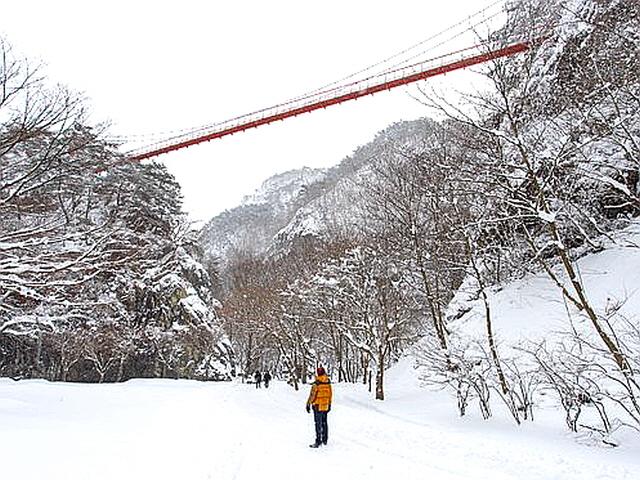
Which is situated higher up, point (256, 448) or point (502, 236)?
point (502, 236)

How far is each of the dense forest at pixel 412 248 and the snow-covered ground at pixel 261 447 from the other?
1.34 meters

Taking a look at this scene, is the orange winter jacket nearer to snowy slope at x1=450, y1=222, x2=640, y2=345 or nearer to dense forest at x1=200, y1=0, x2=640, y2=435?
dense forest at x1=200, y1=0, x2=640, y2=435

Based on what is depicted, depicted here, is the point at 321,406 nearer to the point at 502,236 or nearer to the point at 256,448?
the point at 256,448

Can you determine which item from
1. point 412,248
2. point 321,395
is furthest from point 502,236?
point 321,395

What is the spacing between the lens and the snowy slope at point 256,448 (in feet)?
24.4

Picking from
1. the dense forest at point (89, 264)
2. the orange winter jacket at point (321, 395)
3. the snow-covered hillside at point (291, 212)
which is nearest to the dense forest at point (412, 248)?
the dense forest at point (89, 264)

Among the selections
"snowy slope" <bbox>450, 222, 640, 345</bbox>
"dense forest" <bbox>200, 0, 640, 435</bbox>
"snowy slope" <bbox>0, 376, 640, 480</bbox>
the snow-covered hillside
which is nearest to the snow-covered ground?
"snowy slope" <bbox>0, 376, 640, 480</bbox>

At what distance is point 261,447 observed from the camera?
32.3ft

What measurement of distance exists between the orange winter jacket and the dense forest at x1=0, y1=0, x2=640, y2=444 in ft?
13.9

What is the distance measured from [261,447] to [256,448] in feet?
0.58

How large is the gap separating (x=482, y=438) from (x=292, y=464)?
18.0ft

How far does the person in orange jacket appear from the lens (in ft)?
34.2

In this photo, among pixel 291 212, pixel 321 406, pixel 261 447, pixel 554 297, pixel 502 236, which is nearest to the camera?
pixel 261 447

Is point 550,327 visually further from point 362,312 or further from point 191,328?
point 191,328
